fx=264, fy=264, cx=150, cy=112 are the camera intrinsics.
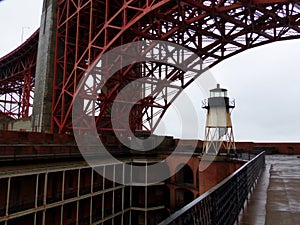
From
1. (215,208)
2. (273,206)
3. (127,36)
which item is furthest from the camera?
(127,36)

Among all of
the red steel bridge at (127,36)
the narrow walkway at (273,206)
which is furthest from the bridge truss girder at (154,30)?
the narrow walkway at (273,206)

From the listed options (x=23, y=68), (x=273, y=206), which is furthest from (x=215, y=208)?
(x=23, y=68)

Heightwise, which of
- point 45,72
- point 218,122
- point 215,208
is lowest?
point 215,208

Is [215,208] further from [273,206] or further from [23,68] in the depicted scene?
[23,68]

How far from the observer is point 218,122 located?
19.9m

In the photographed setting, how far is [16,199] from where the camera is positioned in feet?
46.9

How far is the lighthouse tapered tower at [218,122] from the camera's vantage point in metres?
19.8

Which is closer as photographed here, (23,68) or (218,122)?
(218,122)

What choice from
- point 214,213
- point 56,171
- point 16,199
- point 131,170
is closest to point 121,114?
point 131,170

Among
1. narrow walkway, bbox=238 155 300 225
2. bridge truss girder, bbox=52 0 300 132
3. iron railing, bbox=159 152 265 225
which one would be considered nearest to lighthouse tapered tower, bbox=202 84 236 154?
bridge truss girder, bbox=52 0 300 132

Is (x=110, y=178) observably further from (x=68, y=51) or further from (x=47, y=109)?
(x=68, y=51)

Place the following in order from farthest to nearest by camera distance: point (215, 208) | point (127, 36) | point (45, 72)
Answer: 1. point (45, 72)
2. point (127, 36)
3. point (215, 208)

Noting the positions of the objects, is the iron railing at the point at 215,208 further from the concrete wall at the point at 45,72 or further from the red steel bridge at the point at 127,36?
the concrete wall at the point at 45,72

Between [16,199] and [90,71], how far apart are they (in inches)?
361
